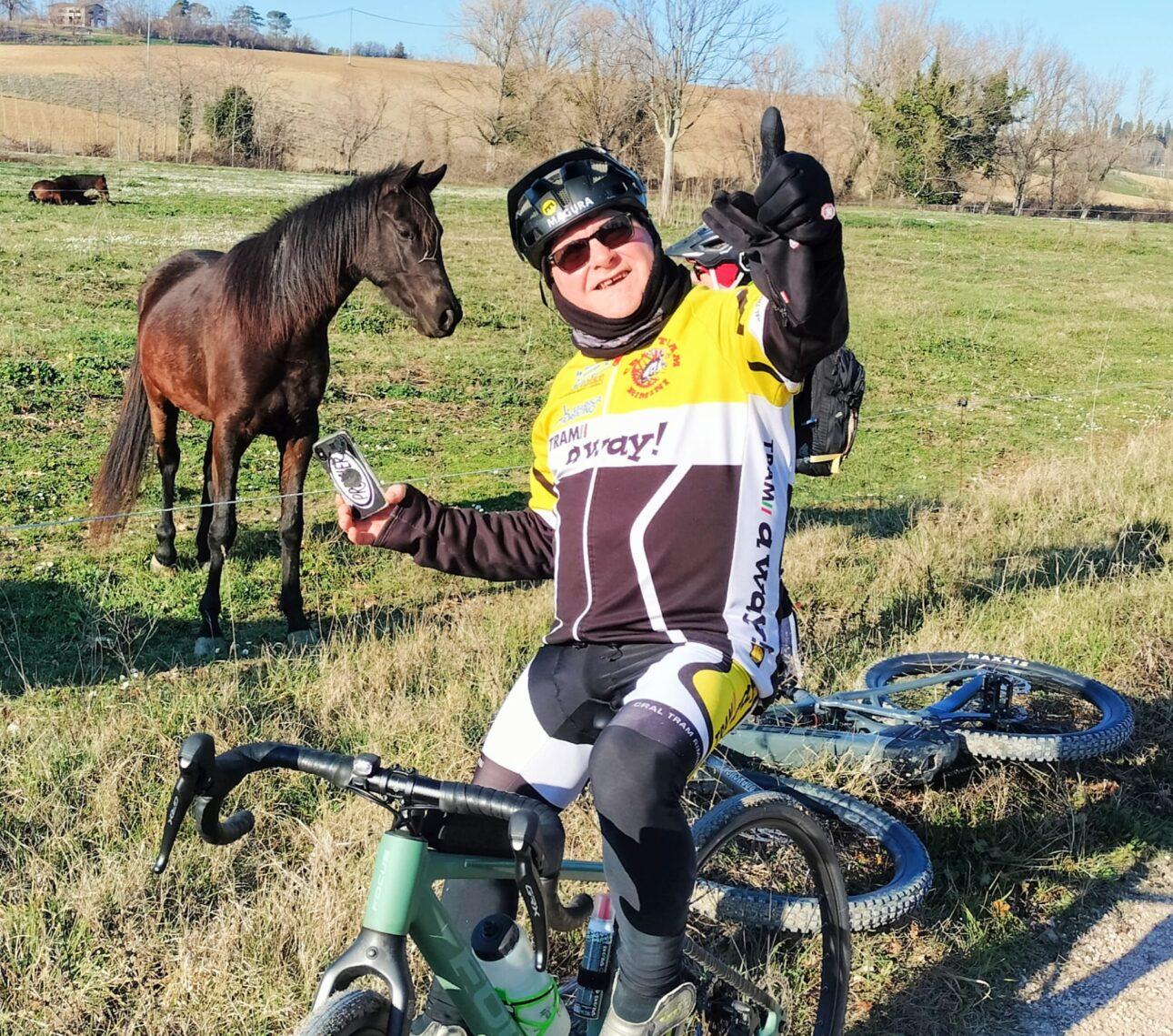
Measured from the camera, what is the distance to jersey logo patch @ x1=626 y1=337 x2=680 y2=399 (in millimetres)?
2697

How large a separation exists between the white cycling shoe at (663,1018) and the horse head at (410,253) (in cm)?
491

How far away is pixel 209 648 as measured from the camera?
648 centimetres

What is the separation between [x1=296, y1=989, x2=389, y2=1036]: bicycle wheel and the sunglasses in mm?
1770

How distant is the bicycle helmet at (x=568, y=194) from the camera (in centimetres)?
277

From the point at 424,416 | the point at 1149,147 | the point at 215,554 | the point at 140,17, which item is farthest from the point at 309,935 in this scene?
the point at 1149,147

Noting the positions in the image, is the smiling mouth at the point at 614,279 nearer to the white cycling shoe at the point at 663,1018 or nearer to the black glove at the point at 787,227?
the black glove at the point at 787,227

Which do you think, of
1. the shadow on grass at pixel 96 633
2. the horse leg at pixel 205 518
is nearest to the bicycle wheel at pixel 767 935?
the shadow on grass at pixel 96 633

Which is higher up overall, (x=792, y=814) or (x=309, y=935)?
(x=792, y=814)

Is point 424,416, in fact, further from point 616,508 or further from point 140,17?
point 140,17

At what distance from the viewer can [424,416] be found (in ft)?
→ 39.3

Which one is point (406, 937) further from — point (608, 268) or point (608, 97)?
point (608, 97)

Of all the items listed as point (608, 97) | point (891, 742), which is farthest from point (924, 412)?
point (608, 97)

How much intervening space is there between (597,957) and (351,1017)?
886 millimetres

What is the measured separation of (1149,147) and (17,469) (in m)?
112
